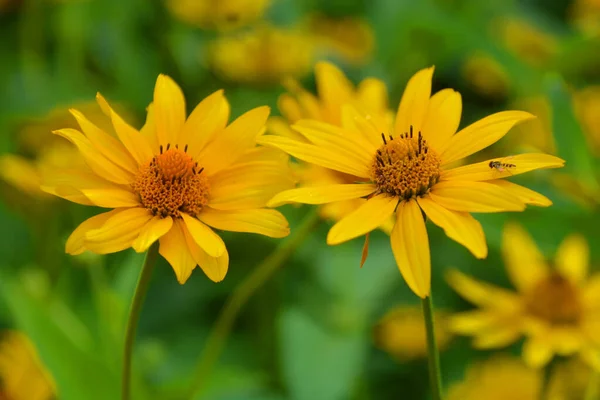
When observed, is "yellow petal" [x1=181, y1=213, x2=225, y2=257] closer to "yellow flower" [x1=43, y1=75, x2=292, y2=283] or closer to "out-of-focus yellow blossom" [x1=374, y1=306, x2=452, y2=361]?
"yellow flower" [x1=43, y1=75, x2=292, y2=283]

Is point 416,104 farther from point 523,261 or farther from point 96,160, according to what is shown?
point 523,261

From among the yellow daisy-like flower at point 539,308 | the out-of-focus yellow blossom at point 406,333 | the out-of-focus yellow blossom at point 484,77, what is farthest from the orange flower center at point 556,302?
the out-of-focus yellow blossom at point 484,77

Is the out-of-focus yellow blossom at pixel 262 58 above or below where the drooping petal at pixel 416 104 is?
above

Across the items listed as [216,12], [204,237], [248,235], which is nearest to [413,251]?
[204,237]

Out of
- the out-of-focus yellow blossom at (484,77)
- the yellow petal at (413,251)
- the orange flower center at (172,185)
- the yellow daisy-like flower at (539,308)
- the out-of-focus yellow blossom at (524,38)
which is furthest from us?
the out-of-focus yellow blossom at (524,38)

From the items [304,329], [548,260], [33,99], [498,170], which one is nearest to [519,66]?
[548,260]

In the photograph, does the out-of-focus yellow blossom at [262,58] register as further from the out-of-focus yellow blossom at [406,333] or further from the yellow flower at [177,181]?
the yellow flower at [177,181]
